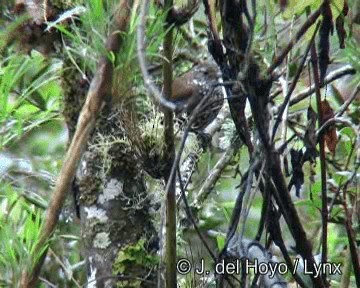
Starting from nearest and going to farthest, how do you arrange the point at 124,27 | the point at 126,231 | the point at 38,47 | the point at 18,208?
1. the point at 124,27
2. the point at 126,231
3. the point at 38,47
4. the point at 18,208

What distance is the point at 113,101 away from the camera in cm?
112

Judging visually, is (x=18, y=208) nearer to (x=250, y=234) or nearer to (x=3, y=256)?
(x=250, y=234)

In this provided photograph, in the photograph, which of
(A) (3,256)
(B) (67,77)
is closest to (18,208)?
(B) (67,77)

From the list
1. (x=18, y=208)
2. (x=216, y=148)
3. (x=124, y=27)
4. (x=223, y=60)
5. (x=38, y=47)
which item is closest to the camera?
(x=124, y=27)

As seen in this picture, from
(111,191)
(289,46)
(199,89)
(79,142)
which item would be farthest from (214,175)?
(79,142)

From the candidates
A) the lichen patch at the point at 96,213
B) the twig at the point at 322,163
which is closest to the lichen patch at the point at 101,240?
the lichen patch at the point at 96,213

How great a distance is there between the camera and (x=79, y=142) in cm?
103

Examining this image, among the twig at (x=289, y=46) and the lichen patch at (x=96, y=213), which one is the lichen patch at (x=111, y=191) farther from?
the twig at (x=289, y=46)

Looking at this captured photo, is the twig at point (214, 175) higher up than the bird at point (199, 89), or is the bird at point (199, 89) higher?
the bird at point (199, 89)

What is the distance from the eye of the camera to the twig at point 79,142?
1.03m

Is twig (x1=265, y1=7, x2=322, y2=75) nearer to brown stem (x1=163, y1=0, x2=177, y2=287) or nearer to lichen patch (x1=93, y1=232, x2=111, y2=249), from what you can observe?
brown stem (x1=163, y1=0, x2=177, y2=287)

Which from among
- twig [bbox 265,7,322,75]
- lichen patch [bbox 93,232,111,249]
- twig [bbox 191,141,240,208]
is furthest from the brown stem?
twig [bbox 191,141,240,208]

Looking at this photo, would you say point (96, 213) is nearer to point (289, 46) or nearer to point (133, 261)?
point (133, 261)

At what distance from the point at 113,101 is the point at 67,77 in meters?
0.56
